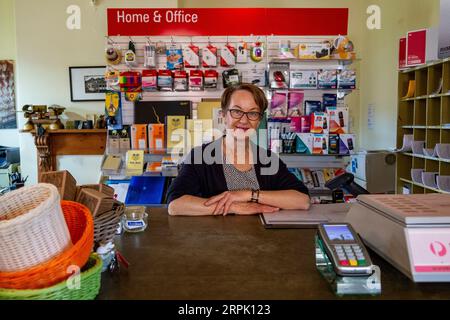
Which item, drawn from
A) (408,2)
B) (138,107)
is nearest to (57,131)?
(138,107)

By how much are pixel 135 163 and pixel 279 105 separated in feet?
4.68

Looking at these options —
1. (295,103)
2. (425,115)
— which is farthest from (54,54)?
(425,115)

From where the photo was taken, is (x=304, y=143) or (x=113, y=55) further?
(x=113, y=55)

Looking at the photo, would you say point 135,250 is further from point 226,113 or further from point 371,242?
point 226,113

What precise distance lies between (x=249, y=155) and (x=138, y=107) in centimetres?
190

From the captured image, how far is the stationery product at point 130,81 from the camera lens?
373cm

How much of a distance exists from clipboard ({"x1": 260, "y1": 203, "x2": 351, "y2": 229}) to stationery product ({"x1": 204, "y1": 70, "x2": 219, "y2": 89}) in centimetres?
219

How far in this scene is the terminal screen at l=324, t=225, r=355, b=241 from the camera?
101cm

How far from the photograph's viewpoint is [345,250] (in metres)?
0.97

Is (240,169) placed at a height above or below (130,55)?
below

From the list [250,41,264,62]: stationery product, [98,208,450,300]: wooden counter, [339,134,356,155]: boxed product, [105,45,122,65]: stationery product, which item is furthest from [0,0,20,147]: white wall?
[98,208,450,300]: wooden counter

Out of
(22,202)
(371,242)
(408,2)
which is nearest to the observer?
(22,202)

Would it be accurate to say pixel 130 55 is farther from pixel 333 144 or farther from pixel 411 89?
pixel 411 89

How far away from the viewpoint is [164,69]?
3.84 metres
